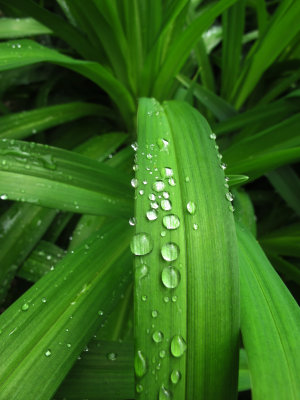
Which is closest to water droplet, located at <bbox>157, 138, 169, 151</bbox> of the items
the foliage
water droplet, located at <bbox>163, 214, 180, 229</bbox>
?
the foliage

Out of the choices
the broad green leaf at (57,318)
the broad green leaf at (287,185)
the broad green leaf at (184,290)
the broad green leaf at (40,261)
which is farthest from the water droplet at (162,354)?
the broad green leaf at (287,185)

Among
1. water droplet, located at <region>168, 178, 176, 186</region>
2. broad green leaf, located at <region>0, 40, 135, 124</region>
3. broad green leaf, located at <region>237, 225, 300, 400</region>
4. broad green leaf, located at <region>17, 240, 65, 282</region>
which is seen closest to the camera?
broad green leaf, located at <region>237, 225, 300, 400</region>

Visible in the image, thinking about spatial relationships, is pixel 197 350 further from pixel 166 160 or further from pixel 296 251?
pixel 296 251

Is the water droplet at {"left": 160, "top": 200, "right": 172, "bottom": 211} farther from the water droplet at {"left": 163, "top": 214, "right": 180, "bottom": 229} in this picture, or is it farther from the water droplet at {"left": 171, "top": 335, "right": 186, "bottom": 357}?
the water droplet at {"left": 171, "top": 335, "right": 186, "bottom": 357}

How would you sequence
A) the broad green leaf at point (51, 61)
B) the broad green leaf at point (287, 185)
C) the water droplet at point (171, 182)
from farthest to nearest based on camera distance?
the broad green leaf at point (287, 185) → the broad green leaf at point (51, 61) → the water droplet at point (171, 182)

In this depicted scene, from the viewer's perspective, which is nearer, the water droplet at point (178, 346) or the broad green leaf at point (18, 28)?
the water droplet at point (178, 346)

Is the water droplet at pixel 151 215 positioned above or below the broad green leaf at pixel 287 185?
below

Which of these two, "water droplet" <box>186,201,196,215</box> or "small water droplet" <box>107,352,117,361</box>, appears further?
"small water droplet" <box>107,352,117,361</box>

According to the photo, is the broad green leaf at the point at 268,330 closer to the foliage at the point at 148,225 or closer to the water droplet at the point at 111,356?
the foliage at the point at 148,225
